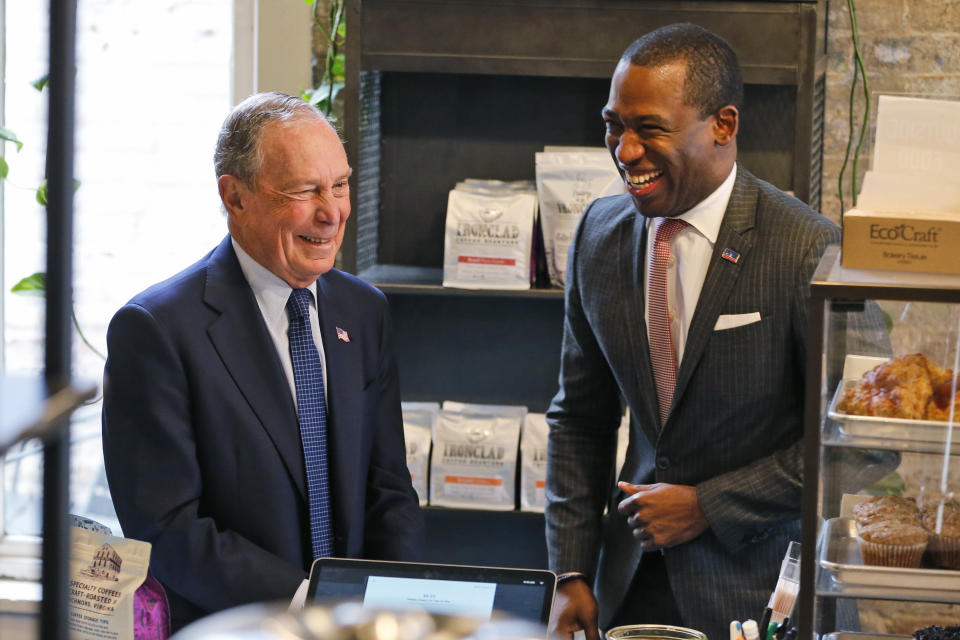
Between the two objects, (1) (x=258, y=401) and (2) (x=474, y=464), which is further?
(2) (x=474, y=464)

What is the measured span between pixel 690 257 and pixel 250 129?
0.80 m

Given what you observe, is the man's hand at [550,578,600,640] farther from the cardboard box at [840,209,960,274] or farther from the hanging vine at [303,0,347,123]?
the hanging vine at [303,0,347,123]

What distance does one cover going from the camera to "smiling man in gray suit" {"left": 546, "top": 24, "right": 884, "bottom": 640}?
1884 millimetres

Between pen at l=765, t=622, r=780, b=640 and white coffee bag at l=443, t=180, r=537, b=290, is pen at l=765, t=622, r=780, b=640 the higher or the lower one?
the lower one

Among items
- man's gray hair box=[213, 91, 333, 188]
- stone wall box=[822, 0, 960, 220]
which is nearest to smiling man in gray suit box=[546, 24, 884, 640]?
man's gray hair box=[213, 91, 333, 188]

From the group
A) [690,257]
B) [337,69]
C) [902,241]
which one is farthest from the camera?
[337,69]

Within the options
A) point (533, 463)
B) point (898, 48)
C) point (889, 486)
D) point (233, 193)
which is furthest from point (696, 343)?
point (898, 48)

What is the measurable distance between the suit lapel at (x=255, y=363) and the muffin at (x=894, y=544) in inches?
34.8

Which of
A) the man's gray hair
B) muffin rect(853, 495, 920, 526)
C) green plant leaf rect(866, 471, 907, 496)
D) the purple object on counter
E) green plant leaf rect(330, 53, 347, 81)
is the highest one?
green plant leaf rect(330, 53, 347, 81)

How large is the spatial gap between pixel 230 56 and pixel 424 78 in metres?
0.66

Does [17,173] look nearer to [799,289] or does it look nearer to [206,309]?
[206,309]

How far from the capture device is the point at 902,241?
1388 millimetres

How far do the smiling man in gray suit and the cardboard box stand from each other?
1.49ft

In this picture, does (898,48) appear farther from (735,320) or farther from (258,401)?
(258,401)
